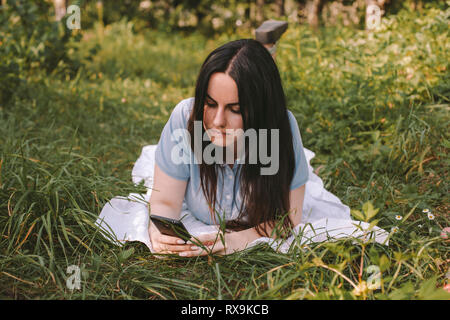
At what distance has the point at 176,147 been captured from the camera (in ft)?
6.65

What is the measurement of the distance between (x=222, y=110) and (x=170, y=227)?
551 millimetres

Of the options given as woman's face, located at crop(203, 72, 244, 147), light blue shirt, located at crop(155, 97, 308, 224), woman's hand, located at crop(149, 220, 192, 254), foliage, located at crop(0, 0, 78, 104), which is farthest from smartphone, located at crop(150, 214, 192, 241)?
foliage, located at crop(0, 0, 78, 104)

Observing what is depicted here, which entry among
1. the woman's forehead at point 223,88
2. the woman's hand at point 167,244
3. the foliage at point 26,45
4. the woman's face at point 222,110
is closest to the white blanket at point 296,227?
the woman's hand at point 167,244

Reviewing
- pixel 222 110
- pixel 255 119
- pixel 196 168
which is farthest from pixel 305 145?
pixel 222 110

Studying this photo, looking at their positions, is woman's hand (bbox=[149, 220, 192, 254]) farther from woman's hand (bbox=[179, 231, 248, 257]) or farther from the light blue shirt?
the light blue shirt

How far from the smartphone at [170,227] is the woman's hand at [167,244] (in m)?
0.02

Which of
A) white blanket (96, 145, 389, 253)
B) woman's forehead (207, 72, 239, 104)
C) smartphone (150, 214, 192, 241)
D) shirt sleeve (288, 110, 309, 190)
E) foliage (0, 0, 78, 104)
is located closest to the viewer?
woman's forehead (207, 72, 239, 104)

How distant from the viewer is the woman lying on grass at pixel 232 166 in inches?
68.0

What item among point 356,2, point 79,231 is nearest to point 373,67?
point 79,231

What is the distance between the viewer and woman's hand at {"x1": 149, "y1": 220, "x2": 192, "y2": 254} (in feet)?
6.06

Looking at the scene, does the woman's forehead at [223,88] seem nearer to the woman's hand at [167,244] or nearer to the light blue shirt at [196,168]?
the light blue shirt at [196,168]

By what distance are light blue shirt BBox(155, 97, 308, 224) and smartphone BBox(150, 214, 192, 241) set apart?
28cm

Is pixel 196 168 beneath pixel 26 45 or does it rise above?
beneath

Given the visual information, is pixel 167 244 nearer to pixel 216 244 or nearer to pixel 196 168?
pixel 216 244
